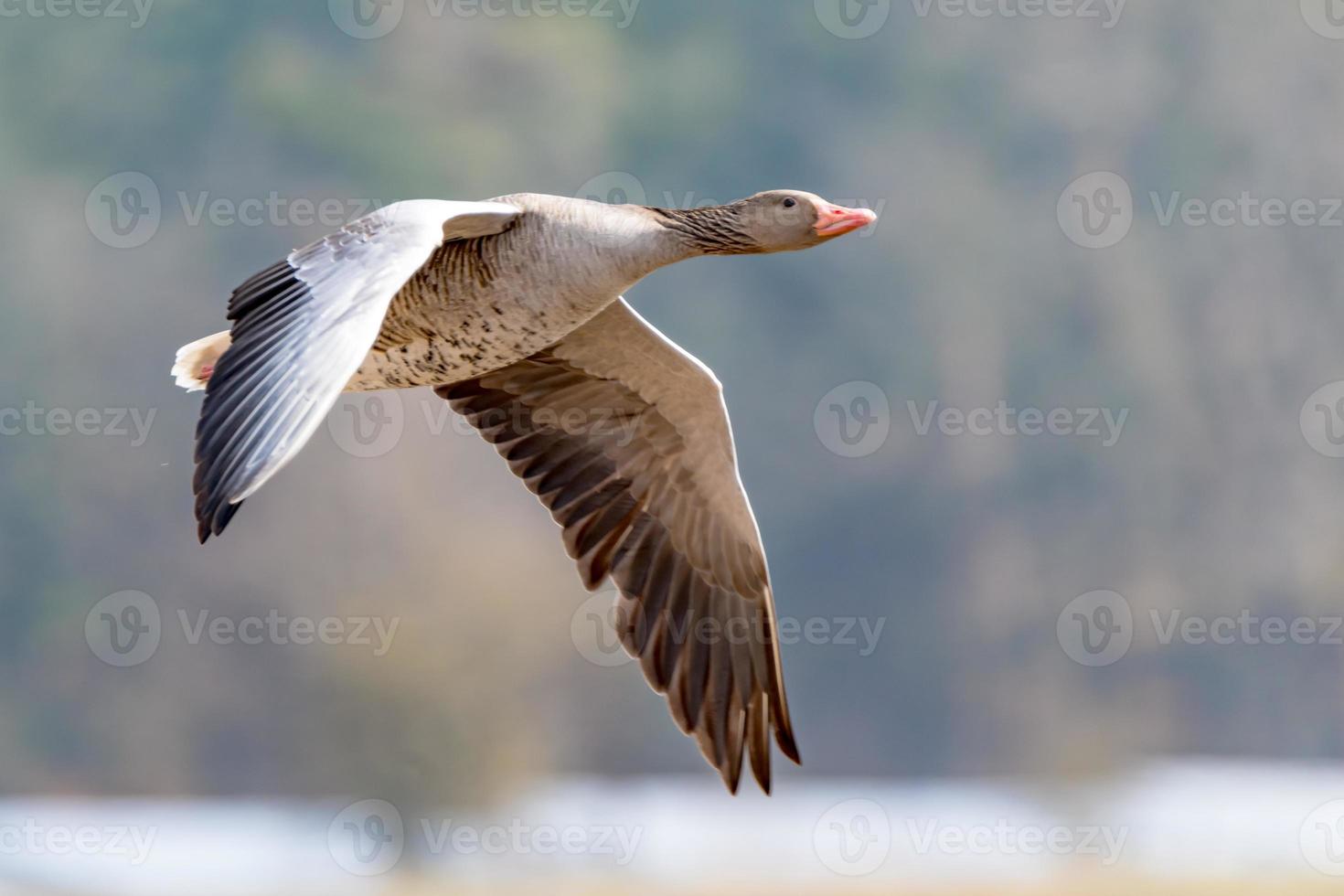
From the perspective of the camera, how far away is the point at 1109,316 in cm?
4009

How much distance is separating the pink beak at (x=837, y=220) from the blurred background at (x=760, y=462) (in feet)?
47.3

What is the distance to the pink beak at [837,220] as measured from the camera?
7.45 meters

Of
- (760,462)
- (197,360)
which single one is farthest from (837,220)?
(760,462)

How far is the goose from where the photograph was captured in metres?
6.42

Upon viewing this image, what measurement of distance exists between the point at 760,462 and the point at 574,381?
2789 cm

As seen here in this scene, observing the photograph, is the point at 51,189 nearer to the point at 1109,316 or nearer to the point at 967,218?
the point at 967,218

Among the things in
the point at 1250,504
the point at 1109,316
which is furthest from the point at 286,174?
the point at 1250,504

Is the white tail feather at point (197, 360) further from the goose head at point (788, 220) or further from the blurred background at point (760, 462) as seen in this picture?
the blurred background at point (760, 462)

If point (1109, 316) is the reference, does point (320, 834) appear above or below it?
below

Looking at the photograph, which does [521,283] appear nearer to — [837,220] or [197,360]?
[837,220]

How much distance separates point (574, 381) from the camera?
8.56 metres

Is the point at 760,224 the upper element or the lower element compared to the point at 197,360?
upper

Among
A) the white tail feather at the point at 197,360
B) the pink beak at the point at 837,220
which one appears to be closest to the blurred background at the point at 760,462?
the white tail feather at the point at 197,360

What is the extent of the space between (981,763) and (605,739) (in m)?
7.06
